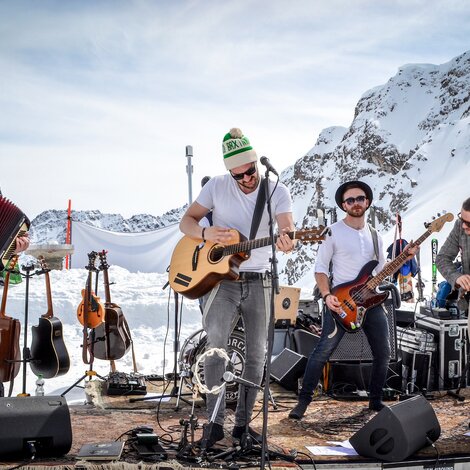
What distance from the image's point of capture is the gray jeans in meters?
4.41

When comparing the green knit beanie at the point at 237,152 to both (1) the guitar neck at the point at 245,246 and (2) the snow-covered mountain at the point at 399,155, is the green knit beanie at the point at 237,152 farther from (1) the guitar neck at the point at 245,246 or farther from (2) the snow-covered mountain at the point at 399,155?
(2) the snow-covered mountain at the point at 399,155

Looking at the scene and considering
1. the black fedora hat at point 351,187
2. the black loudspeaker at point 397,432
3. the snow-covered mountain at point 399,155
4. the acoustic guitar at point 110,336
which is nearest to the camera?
the black loudspeaker at point 397,432

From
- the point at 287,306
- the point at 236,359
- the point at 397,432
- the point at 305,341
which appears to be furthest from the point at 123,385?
the point at 397,432

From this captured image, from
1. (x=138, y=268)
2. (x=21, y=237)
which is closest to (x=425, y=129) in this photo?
(x=138, y=268)

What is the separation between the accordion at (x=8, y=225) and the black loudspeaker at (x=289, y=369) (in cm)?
357

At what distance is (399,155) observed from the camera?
114m

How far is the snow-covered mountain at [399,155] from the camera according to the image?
267 ft

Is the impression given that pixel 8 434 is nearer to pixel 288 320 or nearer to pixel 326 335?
pixel 326 335

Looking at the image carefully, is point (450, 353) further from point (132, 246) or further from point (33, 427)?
point (132, 246)

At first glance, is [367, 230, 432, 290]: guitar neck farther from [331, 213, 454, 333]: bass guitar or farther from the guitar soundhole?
the guitar soundhole

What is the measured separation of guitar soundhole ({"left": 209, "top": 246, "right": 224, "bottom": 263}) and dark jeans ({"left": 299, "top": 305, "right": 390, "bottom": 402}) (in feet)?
4.74

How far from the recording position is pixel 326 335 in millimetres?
5602

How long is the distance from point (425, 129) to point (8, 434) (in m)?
126

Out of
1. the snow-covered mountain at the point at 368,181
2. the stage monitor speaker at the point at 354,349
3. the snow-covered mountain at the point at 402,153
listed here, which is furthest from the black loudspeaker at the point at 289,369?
the snow-covered mountain at the point at 402,153
